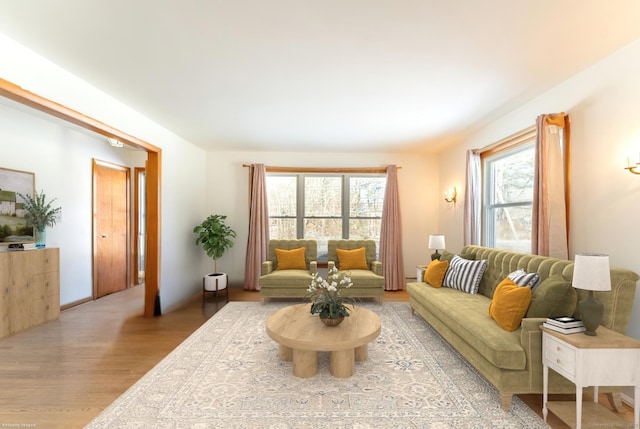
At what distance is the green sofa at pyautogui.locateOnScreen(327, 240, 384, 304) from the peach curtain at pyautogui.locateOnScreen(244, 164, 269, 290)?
1.33 meters

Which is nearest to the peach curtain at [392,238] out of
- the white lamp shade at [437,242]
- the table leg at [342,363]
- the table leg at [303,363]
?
the white lamp shade at [437,242]

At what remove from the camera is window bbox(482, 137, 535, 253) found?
358 centimetres

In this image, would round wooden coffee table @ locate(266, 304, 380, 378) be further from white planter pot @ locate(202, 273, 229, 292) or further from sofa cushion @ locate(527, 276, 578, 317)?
white planter pot @ locate(202, 273, 229, 292)

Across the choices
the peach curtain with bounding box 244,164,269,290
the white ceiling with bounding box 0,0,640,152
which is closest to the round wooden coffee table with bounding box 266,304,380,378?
the white ceiling with bounding box 0,0,640,152

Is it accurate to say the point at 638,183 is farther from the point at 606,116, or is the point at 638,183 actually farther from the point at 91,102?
the point at 91,102

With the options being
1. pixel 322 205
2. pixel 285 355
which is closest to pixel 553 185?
pixel 285 355

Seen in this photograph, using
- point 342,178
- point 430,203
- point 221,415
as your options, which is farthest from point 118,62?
point 430,203

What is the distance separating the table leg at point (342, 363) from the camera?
2.46 metres

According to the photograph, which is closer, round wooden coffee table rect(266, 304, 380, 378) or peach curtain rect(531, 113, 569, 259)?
round wooden coffee table rect(266, 304, 380, 378)

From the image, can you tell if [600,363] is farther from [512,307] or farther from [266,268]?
[266,268]

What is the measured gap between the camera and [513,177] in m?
3.88

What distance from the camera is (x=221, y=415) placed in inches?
78.6

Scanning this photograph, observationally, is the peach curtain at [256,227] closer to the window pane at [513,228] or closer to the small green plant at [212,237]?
the small green plant at [212,237]

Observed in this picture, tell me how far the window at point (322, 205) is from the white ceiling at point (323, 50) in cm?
228
